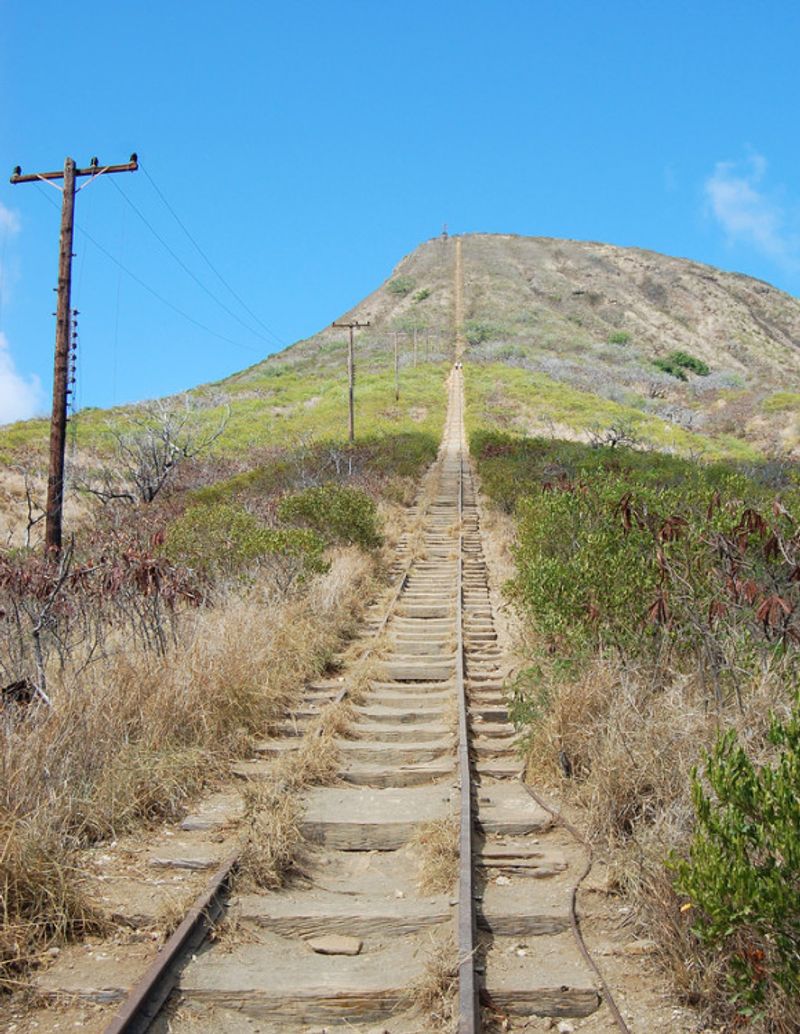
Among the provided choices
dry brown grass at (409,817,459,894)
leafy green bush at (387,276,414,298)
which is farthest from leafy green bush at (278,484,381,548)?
leafy green bush at (387,276,414,298)

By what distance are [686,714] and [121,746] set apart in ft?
13.4

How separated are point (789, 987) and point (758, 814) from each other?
2.20ft

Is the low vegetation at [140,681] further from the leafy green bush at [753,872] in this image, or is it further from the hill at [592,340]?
the hill at [592,340]

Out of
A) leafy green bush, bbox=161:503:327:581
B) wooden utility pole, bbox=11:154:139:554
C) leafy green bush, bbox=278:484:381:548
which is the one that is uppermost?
wooden utility pole, bbox=11:154:139:554

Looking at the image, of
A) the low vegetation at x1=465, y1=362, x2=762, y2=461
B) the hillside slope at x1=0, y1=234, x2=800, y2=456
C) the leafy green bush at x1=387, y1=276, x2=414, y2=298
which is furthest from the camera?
the leafy green bush at x1=387, y1=276, x2=414, y2=298

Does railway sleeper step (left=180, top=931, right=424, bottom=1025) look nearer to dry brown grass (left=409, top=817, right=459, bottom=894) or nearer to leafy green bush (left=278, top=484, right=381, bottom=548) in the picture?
dry brown grass (left=409, top=817, right=459, bottom=894)

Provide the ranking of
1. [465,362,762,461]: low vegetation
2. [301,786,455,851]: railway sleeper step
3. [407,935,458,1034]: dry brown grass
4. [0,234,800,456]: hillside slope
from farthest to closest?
[0,234,800,456]: hillside slope, [465,362,762,461]: low vegetation, [301,786,455,851]: railway sleeper step, [407,935,458,1034]: dry brown grass

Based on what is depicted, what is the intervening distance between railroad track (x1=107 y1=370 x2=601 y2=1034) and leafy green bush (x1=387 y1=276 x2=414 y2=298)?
132719 mm

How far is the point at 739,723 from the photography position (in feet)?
20.3

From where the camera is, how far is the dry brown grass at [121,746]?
5.02 m

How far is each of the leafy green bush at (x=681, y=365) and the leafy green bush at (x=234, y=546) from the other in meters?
83.4

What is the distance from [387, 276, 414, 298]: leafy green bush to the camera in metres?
139

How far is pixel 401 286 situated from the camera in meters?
141

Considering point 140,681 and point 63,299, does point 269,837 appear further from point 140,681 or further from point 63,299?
point 63,299
